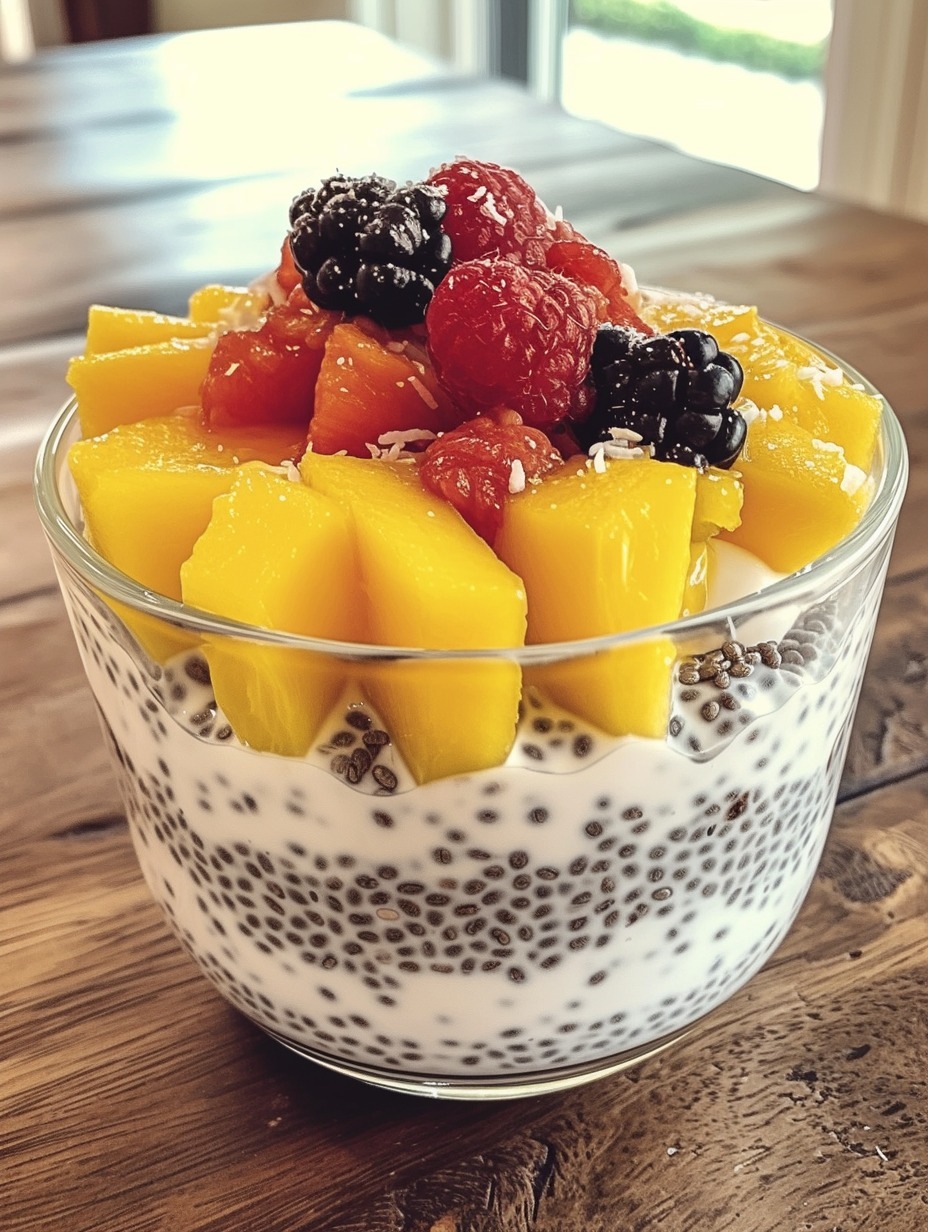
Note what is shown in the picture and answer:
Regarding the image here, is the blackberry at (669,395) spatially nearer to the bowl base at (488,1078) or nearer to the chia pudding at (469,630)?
the chia pudding at (469,630)

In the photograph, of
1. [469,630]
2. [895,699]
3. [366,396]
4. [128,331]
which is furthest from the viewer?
[895,699]

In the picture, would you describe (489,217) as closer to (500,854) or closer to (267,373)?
(267,373)

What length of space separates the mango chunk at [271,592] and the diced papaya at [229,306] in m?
0.23

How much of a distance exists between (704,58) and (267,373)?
9.97 ft

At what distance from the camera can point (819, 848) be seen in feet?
2.25

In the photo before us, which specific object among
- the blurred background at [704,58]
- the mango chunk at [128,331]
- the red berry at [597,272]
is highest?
the red berry at [597,272]

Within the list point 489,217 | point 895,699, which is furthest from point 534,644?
point 895,699

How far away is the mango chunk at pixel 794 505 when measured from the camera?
1.91 feet

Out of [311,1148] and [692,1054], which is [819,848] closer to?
[692,1054]

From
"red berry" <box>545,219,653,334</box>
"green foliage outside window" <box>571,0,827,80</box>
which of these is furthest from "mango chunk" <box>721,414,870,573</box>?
"green foliage outside window" <box>571,0,827,80</box>

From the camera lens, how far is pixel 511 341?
0.58 meters

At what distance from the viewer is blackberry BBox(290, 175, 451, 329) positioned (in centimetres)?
64

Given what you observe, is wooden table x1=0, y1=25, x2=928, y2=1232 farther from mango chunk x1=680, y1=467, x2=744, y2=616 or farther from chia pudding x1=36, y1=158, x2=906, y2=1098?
mango chunk x1=680, y1=467, x2=744, y2=616

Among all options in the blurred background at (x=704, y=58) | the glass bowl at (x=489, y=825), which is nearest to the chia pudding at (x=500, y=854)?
the glass bowl at (x=489, y=825)
